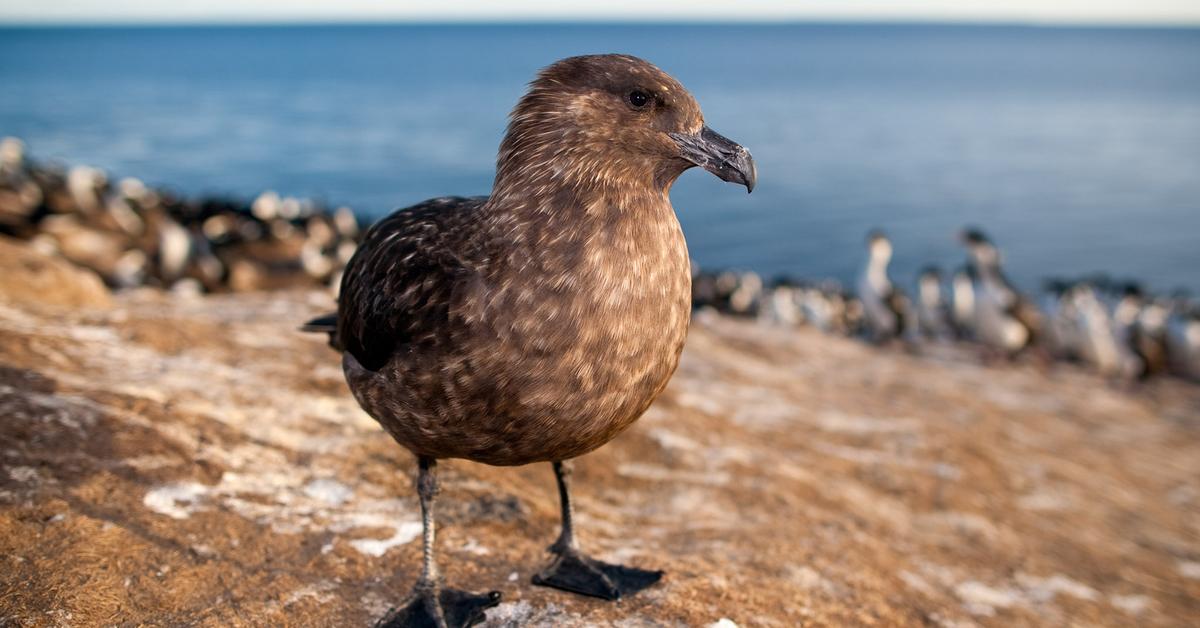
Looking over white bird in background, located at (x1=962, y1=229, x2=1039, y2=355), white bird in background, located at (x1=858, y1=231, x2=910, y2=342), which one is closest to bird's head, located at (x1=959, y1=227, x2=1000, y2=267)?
white bird in background, located at (x1=962, y1=229, x2=1039, y2=355)

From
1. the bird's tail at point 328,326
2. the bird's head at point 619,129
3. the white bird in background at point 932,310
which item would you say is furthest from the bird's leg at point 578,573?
the white bird in background at point 932,310

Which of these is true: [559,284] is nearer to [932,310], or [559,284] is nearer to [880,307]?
[880,307]

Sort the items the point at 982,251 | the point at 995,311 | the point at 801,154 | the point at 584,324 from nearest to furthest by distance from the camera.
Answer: the point at 584,324
the point at 995,311
the point at 982,251
the point at 801,154

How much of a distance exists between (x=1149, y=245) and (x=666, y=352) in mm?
33565

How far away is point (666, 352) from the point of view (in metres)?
3.43

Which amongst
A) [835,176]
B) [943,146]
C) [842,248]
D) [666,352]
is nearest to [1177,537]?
[666,352]

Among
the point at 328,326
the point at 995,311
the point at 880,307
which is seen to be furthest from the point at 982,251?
the point at 328,326

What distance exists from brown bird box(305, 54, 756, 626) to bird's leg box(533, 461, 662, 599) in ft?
2.02

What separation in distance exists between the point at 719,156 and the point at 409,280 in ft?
4.43

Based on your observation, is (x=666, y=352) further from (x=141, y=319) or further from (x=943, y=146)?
(x=943, y=146)

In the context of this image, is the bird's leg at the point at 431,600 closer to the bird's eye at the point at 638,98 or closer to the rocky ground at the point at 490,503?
the rocky ground at the point at 490,503

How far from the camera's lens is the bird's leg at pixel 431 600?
12.2ft

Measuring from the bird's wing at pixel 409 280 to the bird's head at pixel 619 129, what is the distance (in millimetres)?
474

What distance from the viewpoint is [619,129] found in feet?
11.1
